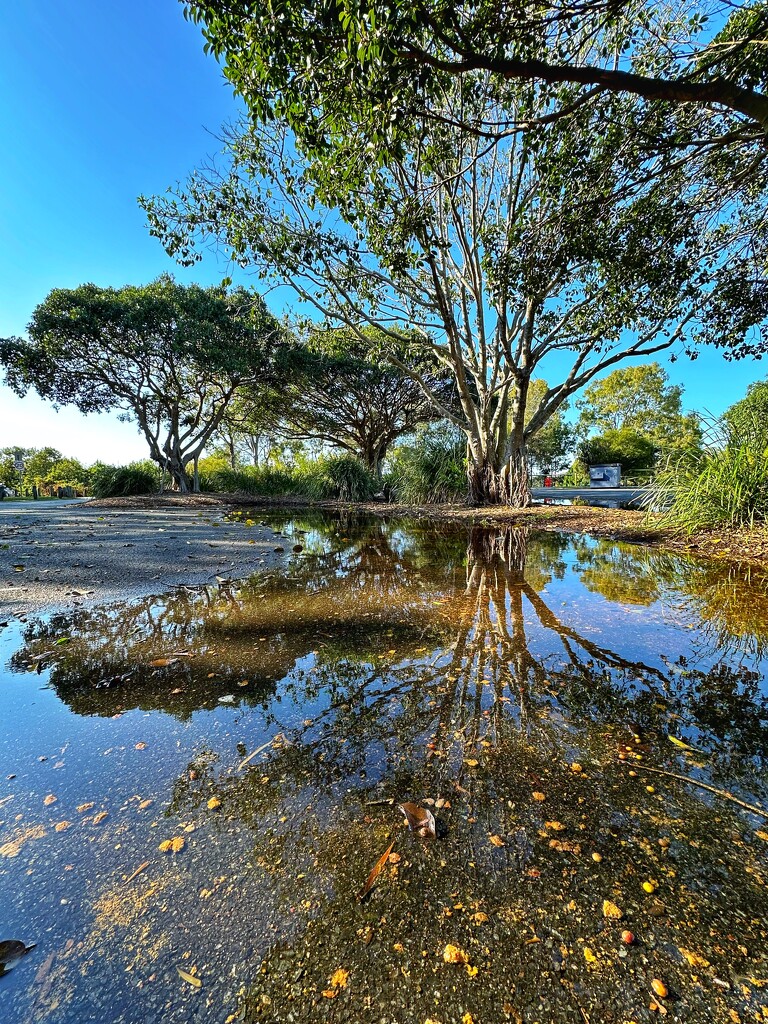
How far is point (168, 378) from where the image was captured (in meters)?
16.1

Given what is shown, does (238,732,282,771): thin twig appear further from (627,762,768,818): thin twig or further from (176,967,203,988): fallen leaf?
(627,762,768,818): thin twig

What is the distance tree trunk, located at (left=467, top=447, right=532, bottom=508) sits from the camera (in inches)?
414

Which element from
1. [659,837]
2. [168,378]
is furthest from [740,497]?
[168,378]

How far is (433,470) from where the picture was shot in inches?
524

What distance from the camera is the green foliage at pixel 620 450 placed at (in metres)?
27.5

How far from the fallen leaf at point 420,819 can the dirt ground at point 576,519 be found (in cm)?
471

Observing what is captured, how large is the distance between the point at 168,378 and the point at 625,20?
15506 millimetres

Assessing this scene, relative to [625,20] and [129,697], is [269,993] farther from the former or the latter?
[625,20]

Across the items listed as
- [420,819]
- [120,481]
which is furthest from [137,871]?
[120,481]

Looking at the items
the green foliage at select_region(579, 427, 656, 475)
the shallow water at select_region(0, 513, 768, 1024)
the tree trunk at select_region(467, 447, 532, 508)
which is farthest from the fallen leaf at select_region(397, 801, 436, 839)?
the green foliage at select_region(579, 427, 656, 475)

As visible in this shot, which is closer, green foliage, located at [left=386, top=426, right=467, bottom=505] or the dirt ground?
the dirt ground

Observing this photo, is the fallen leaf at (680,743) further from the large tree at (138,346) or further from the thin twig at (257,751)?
the large tree at (138,346)

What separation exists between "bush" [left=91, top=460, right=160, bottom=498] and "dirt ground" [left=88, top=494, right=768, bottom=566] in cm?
209

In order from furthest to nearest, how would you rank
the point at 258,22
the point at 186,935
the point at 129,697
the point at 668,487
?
the point at 668,487
the point at 258,22
the point at 129,697
the point at 186,935
